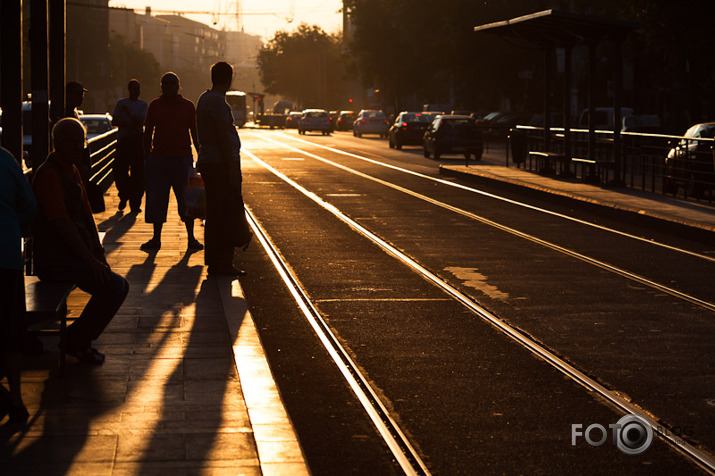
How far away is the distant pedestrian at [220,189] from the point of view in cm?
1067

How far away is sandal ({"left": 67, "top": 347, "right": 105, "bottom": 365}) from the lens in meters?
6.94

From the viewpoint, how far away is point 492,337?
8.27m

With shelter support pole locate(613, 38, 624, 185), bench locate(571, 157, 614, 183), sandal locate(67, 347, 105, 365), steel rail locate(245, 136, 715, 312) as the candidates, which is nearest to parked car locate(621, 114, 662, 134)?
bench locate(571, 157, 614, 183)

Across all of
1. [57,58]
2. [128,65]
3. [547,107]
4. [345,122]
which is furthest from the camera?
[128,65]

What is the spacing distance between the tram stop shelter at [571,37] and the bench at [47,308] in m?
15.2

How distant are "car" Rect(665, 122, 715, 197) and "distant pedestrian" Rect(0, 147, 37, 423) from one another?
14.4 meters

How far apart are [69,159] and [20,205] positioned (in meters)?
0.92

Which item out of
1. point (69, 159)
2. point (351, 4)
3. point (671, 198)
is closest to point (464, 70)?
point (351, 4)

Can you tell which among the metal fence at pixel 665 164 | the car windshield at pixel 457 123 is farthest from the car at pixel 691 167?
the car windshield at pixel 457 123

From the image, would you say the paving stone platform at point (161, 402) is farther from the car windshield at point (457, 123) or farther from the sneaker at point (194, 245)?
the car windshield at point (457, 123)

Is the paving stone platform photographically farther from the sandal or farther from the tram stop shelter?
the tram stop shelter

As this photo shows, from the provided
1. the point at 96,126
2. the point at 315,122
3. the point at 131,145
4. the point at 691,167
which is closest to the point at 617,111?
the point at 691,167

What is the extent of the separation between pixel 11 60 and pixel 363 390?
3.97m

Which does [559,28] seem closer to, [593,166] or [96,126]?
[593,166]
